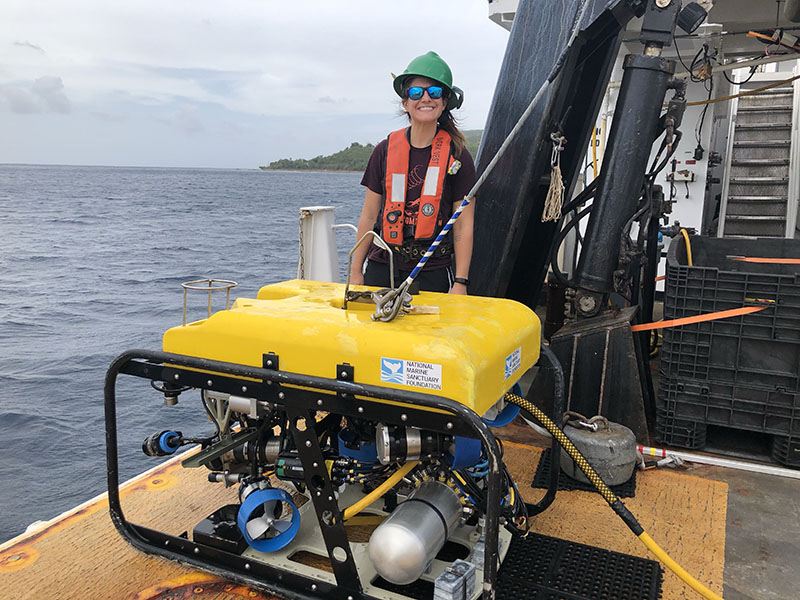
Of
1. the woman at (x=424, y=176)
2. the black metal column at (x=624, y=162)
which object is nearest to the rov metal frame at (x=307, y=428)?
the woman at (x=424, y=176)

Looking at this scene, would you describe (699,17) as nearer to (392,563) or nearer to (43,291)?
(392,563)

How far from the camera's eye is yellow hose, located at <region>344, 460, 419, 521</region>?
2.22 meters

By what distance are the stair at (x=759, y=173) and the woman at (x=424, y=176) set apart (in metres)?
6.61

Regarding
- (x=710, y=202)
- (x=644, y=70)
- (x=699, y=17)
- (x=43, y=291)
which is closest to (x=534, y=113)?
(x=644, y=70)

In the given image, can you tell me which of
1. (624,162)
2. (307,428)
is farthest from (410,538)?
(624,162)

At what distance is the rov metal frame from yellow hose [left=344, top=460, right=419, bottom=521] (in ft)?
0.22

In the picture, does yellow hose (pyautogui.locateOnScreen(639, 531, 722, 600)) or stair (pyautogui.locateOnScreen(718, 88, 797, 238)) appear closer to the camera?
yellow hose (pyautogui.locateOnScreen(639, 531, 722, 600))

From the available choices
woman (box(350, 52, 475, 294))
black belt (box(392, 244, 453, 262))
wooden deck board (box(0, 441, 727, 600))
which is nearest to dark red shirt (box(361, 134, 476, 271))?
woman (box(350, 52, 475, 294))

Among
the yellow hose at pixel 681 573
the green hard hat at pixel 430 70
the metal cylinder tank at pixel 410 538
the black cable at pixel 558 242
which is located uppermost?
the green hard hat at pixel 430 70

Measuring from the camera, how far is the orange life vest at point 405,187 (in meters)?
3.02

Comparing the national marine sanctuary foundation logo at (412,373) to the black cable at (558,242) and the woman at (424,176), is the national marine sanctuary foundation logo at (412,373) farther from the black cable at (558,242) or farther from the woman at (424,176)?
the black cable at (558,242)

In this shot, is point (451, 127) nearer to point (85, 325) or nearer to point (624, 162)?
point (624, 162)

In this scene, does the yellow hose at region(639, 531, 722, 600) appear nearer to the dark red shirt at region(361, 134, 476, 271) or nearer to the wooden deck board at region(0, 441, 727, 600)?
the wooden deck board at region(0, 441, 727, 600)

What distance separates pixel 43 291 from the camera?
16672 millimetres
